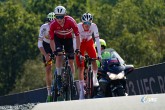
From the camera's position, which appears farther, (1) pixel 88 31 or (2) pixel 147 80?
(2) pixel 147 80

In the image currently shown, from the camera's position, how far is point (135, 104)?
9.41m

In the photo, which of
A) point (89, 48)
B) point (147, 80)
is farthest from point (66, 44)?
point (147, 80)

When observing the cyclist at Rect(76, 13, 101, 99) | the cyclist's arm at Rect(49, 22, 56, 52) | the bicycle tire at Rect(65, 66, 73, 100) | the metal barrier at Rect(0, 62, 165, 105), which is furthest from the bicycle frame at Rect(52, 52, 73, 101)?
the metal barrier at Rect(0, 62, 165, 105)

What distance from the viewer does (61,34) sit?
14.7 m

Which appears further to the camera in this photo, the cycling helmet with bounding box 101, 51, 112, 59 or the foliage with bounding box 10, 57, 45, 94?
the foliage with bounding box 10, 57, 45, 94

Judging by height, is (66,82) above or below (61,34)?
below

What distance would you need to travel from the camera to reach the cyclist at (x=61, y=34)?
47.5 ft

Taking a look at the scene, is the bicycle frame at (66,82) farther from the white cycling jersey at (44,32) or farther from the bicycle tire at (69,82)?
the white cycling jersey at (44,32)

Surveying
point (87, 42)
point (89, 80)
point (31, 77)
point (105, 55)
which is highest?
point (87, 42)

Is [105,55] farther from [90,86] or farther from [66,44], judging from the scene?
[66,44]

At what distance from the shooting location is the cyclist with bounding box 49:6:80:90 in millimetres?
14466

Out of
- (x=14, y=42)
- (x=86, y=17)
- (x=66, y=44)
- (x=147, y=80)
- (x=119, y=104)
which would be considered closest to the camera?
(x=119, y=104)

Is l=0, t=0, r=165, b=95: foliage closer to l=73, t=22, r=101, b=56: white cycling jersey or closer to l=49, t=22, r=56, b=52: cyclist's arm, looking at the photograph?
l=73, t=22, r=101, b=56: white cycling jersey

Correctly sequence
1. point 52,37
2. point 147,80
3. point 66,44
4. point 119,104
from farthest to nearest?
1. point 147,80
2. point 66,44
3. point 52,37
4. point 119,104
